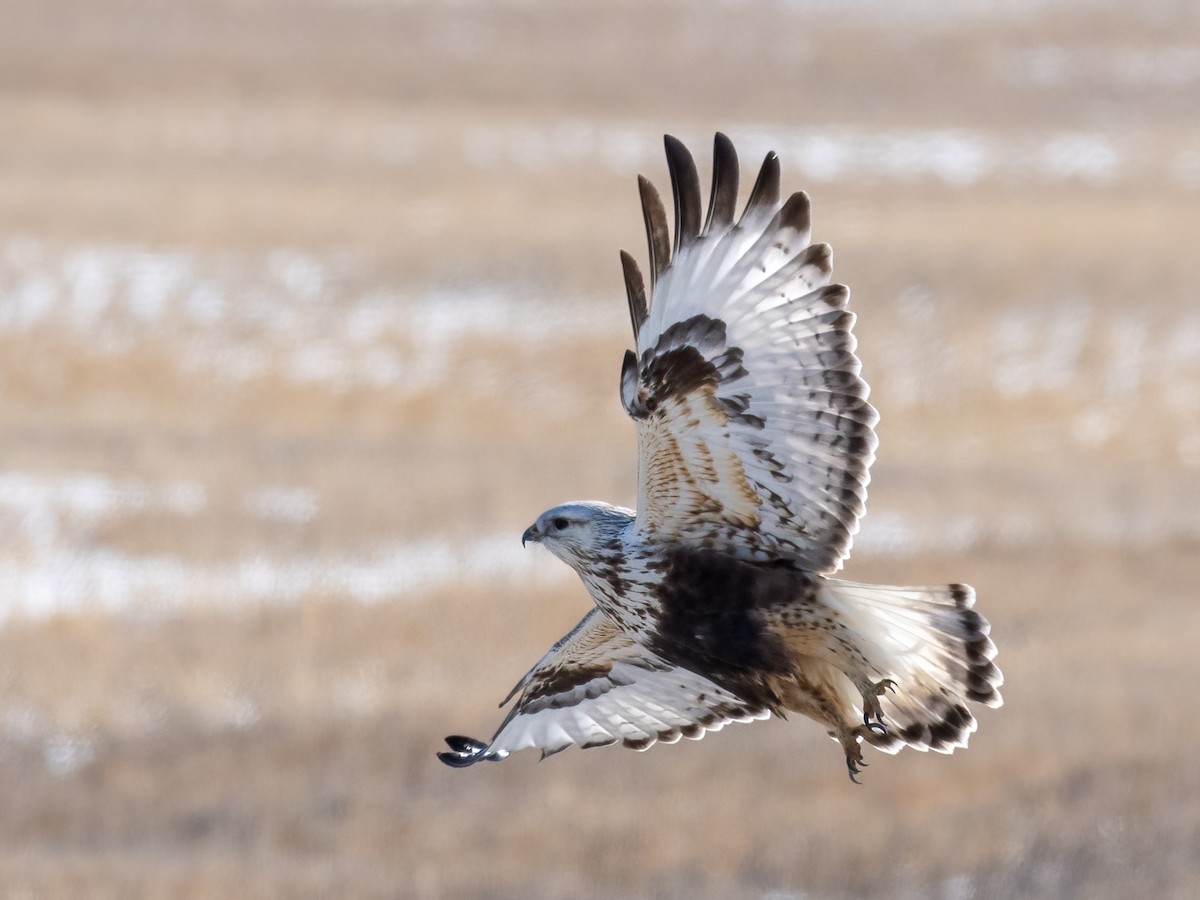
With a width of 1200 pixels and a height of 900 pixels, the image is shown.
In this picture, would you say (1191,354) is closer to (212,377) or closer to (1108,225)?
(1108,225)

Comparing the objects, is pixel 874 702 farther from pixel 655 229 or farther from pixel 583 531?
pixel 655 229

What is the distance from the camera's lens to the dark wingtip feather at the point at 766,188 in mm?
5008

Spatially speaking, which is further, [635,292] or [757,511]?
[757,511]

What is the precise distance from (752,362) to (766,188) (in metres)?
0.49

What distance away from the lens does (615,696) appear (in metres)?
6.37

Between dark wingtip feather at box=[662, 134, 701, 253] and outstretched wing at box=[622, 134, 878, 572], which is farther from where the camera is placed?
outstretched wing at box=[622, 134, 878, 572]

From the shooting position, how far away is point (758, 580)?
552 centimetres

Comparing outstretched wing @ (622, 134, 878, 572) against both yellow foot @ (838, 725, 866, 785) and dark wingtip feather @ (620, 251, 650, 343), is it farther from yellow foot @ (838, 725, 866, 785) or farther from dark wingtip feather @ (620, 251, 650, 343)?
yellow foot @ (838, 725, 866, 785)

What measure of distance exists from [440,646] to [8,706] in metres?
2.72

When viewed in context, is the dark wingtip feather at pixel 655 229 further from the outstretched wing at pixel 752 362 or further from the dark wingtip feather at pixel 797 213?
the dark wingtip feather at pixel 797 213

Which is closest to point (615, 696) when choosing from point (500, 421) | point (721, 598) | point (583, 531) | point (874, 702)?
→ point (583, 531)

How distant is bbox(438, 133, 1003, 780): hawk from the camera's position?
17.1ft

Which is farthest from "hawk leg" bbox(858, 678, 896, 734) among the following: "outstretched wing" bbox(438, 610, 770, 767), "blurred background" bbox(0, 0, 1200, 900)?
"blurred background" bbox(0, 0, 1200, 900)

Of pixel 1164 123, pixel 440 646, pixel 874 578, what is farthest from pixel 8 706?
pixel 1164 123
